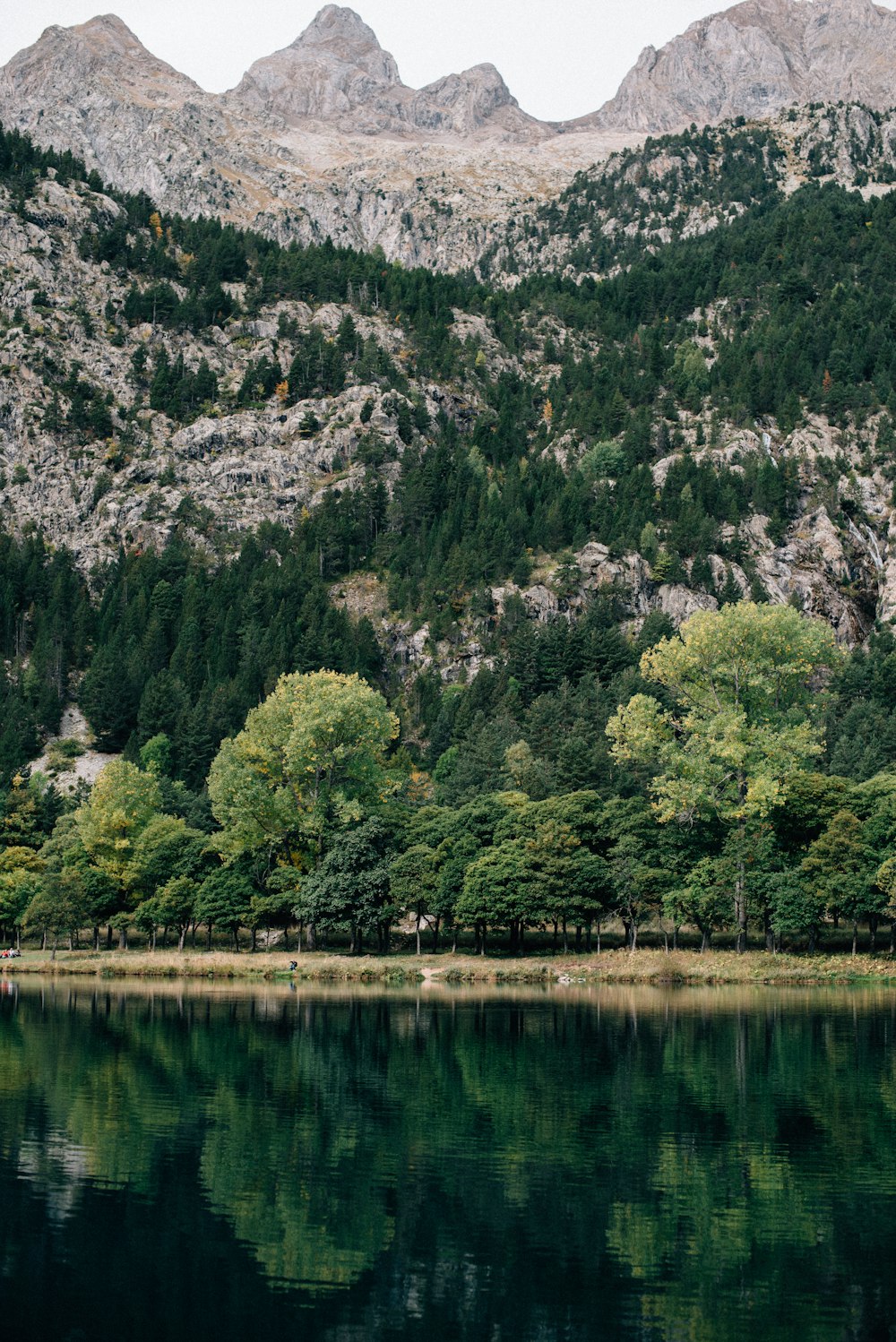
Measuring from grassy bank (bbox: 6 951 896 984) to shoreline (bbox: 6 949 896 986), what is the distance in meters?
0.07

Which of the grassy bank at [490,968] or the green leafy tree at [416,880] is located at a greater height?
the green leafy tree at [416,880]

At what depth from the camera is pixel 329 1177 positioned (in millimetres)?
28844

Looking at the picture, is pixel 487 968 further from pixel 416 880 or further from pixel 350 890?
pixel 350 890

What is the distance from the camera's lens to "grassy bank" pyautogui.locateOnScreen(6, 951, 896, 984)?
86438 millimetres

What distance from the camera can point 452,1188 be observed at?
91.6 feet

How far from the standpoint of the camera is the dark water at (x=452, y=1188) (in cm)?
2030

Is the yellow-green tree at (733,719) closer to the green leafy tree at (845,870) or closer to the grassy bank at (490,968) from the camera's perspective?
the green leafy tree at (845,870)

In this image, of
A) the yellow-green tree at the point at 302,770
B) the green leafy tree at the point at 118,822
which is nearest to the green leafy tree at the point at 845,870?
the yellow-green tree at the point at 302,770

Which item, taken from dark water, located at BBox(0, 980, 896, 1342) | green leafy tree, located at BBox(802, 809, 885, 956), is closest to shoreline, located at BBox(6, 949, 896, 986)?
green leafy tree, located at BBox(802, 809, 885, 956)

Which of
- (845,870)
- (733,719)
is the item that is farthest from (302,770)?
(845,870)

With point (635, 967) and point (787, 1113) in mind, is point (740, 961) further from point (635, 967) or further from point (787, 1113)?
point (787, 1113)

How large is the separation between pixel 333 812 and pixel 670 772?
1301 inches

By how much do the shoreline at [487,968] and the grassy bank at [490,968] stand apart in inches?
Answer: 2.7

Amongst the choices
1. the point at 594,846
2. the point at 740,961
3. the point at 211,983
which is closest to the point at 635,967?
the point at 740,961
